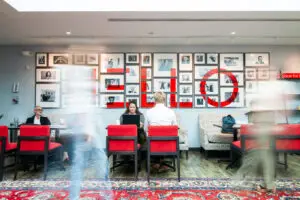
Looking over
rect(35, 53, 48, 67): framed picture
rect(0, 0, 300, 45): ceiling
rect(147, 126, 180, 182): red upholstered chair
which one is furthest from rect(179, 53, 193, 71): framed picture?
rect(35, 53, 48, 67): framed picture

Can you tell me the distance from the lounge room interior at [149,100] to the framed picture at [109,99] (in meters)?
0.03

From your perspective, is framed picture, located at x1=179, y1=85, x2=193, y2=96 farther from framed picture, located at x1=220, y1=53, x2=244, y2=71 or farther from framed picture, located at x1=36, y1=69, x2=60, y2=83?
framed picture, located at x1=36, y1=69, x2=60, y2=83

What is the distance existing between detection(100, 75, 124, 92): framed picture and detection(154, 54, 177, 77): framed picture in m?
1.03

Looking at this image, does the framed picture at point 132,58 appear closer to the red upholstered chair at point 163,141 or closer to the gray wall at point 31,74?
the gray wall at point 31,74

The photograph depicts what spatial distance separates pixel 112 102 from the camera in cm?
573

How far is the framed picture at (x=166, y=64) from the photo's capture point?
5.77m

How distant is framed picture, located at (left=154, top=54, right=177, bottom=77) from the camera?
577 cm

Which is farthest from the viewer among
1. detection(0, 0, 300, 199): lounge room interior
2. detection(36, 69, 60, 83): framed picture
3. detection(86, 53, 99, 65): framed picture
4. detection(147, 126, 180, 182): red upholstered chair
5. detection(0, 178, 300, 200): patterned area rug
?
detection(36, 69, 60, 83): framed picture

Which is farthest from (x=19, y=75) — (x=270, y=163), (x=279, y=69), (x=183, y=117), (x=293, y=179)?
(x=279, y=69)

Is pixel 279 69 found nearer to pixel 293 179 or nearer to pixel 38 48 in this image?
pixel 293 179

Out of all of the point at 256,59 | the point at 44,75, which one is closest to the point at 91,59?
the point at 44,75

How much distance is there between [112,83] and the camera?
5734 millimetres

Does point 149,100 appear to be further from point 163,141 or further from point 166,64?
point 163,141
